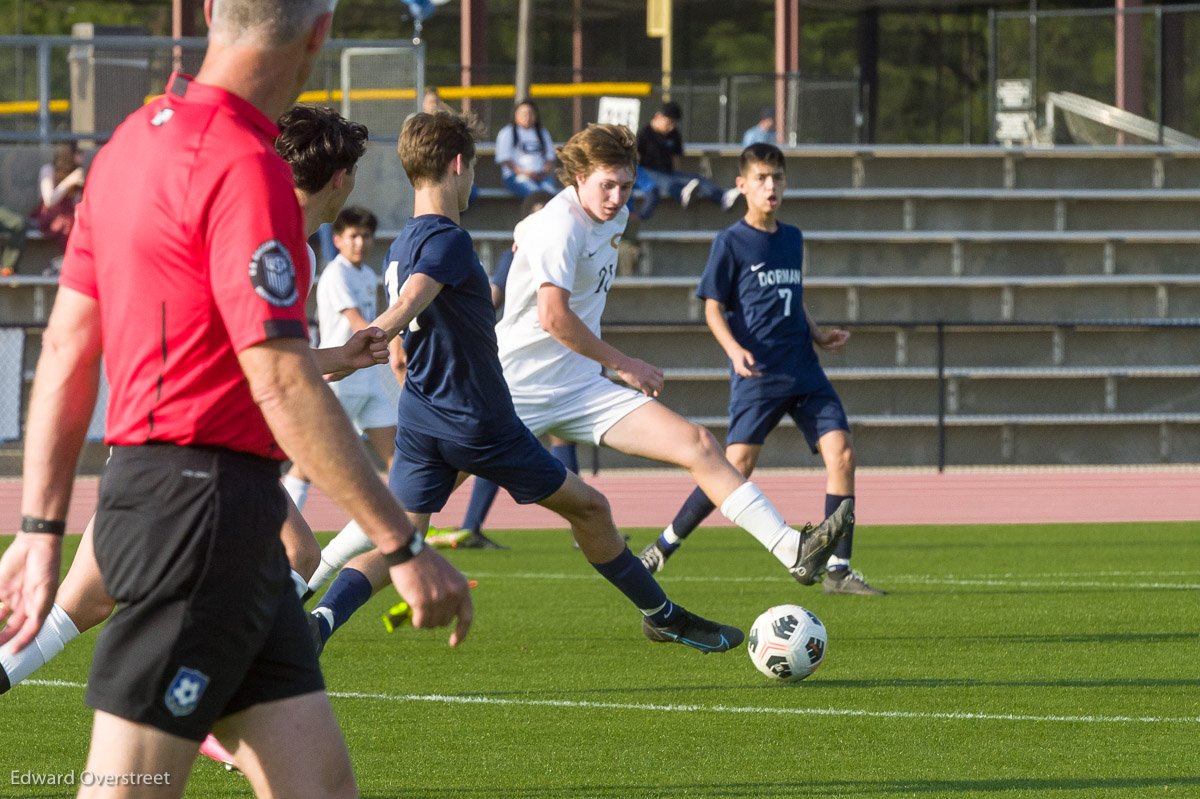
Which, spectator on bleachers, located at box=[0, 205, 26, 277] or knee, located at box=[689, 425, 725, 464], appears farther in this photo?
spectator on bleachers, located at box=[0, 205, 26, 277]

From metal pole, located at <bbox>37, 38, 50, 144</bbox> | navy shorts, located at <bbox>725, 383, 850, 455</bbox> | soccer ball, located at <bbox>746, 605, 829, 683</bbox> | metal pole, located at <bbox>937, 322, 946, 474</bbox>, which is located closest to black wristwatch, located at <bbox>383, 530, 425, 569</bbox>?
soccer ball, located at <bbox>746, 605, 829, 683</bbox>

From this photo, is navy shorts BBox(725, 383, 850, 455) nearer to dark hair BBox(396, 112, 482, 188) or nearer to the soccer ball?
the soccer ball

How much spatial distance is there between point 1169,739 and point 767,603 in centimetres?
347

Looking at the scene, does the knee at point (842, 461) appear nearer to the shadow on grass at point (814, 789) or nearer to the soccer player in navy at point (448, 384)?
the soccer player in navy at point (448, 384)


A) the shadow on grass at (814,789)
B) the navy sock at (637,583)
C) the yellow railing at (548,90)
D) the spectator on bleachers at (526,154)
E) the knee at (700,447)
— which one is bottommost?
the shadow on grass at (814,789)

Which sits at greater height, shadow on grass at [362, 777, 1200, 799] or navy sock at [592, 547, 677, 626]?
navy sock at [592, 547, 677, 626]

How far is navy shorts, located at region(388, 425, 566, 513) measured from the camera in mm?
5988

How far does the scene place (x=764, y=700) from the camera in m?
6.10

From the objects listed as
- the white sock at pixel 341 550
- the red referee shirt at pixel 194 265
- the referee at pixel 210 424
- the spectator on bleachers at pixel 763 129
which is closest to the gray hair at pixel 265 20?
the referee at pixel 210 424

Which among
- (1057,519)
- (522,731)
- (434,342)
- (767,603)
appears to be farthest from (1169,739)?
(1057,519)

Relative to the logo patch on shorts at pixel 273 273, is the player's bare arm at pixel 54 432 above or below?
below

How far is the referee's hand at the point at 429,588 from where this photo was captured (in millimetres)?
2762

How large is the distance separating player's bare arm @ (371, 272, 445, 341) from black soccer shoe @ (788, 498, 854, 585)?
1.85 metres

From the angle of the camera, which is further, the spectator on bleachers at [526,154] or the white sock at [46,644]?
the spectator on bleachers at [526,154]
